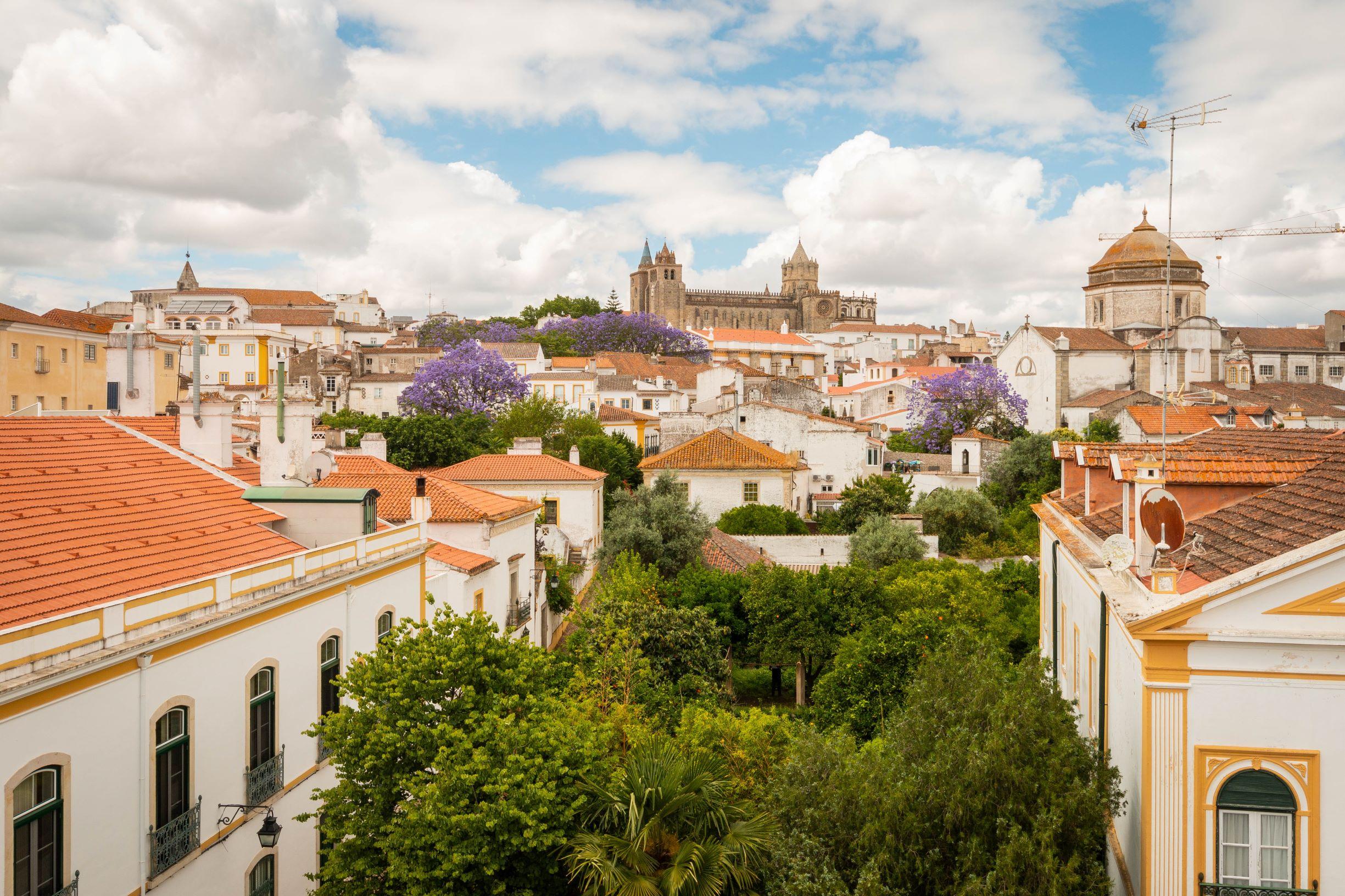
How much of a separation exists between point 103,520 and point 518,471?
22.2 m

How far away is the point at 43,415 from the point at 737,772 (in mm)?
11171

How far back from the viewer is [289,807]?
12.8 m

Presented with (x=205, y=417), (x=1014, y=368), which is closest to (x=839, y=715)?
(x=205, y=417)

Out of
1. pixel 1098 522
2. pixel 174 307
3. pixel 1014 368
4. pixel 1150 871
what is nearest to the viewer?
pixel 1150 871

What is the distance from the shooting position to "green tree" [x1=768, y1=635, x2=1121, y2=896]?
298 inches

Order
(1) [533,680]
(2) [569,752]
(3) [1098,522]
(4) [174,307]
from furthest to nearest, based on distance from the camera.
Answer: (4) [174,307], (3) [1098,522], (1) [533,680], (2) [569,752]

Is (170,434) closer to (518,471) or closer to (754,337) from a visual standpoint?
(518,471)

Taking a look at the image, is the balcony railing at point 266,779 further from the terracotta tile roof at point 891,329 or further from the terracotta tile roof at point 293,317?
the terracotta tile roof at point 891,329

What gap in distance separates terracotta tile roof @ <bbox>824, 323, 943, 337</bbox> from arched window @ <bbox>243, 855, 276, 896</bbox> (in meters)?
133

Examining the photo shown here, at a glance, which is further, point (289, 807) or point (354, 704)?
point (354, 704)

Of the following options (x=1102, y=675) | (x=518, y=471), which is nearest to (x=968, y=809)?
(x=1102, y=675)

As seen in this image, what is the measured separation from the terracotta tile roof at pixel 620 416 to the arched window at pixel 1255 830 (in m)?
53.8

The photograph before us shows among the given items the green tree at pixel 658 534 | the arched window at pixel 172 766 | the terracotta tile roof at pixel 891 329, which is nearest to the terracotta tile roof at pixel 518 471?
the green tree at pixel 658 534

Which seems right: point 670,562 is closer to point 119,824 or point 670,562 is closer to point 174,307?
point 119,824
